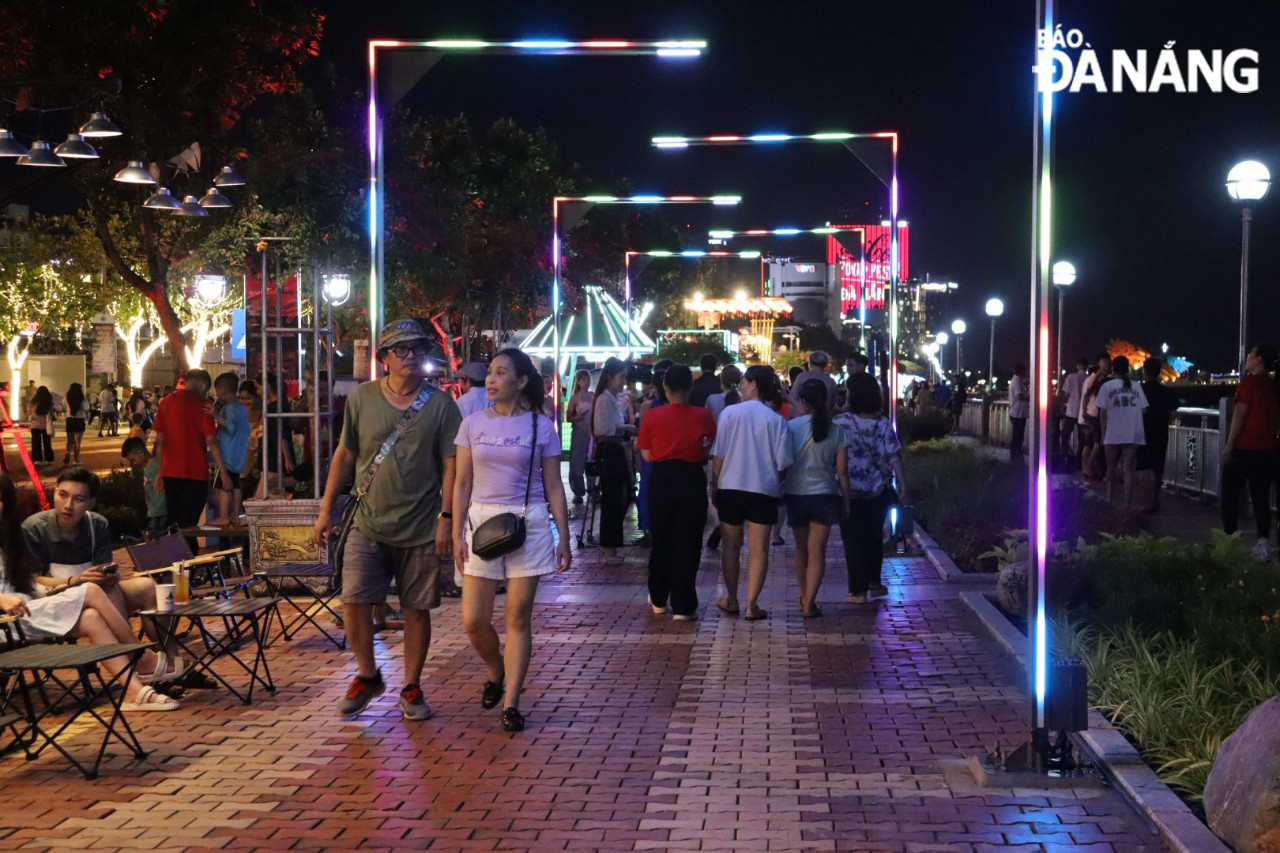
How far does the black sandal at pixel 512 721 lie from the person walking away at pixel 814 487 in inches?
170

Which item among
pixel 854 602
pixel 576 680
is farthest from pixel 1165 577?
pixel 576 680

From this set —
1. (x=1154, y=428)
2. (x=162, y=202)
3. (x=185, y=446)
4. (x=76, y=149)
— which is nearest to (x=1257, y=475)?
(x=1154, y=428)

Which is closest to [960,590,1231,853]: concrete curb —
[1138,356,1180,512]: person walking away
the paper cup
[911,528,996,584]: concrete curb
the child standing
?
the paper cup

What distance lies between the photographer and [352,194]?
67.7ft

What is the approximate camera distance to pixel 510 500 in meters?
8.22

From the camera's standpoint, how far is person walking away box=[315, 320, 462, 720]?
8.29 meters

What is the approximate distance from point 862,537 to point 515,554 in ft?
16.9

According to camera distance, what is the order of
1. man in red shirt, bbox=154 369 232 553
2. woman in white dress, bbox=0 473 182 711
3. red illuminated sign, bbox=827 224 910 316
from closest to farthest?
woman in white dress, bbox=0 473 182 711 < man in red shirt, bbox=154 369 232 553 < red illuminated sign, bbox=827 224 910 316

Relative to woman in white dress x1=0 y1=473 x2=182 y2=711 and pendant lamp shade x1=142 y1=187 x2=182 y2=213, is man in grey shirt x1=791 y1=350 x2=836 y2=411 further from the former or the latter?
woman in white dress x1=0 y1=473 x2=182 y2=711

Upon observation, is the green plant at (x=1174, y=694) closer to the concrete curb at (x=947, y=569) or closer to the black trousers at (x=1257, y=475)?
the concrete curb at (x=947, y=569)

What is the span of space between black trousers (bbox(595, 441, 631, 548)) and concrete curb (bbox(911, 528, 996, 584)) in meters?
3.00

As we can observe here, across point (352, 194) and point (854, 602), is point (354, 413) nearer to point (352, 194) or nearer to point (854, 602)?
point (854, 602)

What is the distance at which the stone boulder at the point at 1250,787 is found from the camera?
18.5 ft

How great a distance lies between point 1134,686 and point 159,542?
5.50 m
